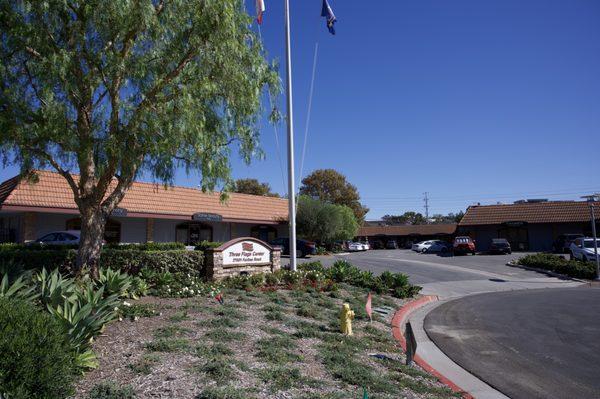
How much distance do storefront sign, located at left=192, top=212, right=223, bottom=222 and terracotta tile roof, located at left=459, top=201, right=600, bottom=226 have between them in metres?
28.4

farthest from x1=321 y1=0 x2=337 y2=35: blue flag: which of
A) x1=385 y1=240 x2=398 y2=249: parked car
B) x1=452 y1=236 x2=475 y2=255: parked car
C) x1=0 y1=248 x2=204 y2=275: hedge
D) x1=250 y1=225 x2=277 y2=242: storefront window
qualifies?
x1=385 y1=240 x2=398 y2=249: parked car

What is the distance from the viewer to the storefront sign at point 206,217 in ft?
96.8

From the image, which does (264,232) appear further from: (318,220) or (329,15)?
(329,15)

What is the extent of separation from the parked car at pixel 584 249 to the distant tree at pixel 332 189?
39.3 m

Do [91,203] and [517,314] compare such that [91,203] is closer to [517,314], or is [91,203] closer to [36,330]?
[36,330]

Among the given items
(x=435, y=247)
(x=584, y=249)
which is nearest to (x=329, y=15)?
(x=584, y=249)

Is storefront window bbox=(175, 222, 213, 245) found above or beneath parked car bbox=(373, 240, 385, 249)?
above

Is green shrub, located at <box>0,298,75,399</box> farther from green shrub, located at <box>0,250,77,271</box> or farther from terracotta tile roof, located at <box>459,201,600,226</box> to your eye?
terracotta tile roof, located at <box>459,201,600,226</box>

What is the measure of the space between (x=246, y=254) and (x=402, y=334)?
5.59 m

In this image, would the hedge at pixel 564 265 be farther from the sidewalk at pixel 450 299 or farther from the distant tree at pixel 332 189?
the distant tree at pixel 332 189

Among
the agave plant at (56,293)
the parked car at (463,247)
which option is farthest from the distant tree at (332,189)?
the agave plant at (56,293)

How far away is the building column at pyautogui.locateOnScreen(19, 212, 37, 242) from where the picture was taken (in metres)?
23.4

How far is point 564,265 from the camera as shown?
24781 millimetres

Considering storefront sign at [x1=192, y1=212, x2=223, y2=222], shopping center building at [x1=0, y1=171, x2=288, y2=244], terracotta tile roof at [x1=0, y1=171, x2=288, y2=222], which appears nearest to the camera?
terracotta tile roof at [x1=0, y1=171, x2=288, y2=222]
